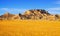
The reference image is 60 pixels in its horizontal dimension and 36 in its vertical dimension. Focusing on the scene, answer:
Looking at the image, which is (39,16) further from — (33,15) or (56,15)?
(56,15)

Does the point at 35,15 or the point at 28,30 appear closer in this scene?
the point at 28,30

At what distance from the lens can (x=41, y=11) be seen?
12562 centimetres

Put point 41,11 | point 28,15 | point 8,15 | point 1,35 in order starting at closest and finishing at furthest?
point 1,35 < point 8,15 < point 28,15 < point 41,11

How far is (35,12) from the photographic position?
122812 mm

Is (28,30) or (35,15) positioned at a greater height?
(28,30)

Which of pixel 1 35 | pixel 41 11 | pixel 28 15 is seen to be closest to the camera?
pixel 1 35

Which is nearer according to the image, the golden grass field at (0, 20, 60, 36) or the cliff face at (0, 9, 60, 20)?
the golden grass field at (0, 20, 60, 36)

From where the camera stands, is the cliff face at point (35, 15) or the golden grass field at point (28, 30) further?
the cliff face at point (35, 15)

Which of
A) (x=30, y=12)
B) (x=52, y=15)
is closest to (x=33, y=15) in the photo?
(x=30, y=12)

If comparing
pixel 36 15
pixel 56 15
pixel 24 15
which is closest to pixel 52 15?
pixel 56 15

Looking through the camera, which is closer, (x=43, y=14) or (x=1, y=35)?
(x=1, y=35)

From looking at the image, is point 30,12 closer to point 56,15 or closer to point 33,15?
point 33,15

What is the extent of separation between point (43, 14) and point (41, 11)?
12.6 feet

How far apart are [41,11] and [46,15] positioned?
5.23 metres
